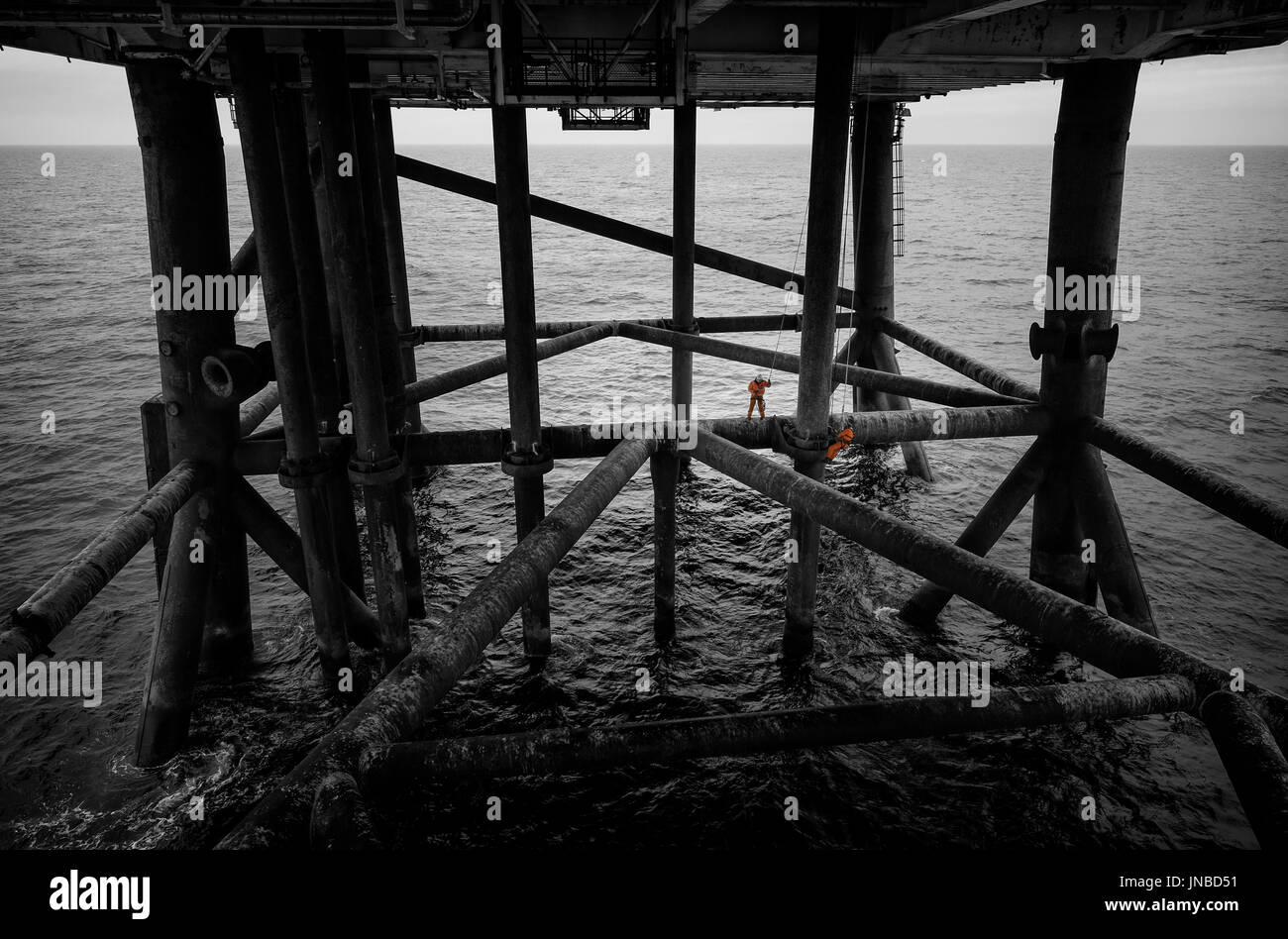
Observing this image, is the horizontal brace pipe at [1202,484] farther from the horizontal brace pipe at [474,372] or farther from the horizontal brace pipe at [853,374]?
the horizontal brace pipe at [474,372]

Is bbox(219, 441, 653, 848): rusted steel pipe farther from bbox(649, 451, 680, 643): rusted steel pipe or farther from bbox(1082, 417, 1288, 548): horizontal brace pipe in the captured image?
bbox(1082, 417, 1288, 548): horizontal brace pipe

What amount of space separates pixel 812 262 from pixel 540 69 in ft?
12.3

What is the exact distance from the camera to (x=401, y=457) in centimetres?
827

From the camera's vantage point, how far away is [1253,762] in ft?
12.9

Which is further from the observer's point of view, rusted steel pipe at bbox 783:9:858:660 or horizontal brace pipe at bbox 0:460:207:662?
rusted steel pipe at bbox 783:9:858:660

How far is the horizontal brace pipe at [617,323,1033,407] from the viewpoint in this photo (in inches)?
399

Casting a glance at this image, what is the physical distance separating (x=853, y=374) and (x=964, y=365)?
1.48 metres

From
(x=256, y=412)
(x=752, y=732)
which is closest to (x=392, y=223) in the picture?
(x=256, y=412)

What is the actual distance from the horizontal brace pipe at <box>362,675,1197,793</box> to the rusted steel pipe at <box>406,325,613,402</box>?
696 cm

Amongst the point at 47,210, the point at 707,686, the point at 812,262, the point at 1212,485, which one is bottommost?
the point at 707,686

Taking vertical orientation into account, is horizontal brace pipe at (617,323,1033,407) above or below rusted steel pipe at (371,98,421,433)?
below

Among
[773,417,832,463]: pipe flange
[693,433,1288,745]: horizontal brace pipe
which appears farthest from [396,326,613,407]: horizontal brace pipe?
[693,433,1288,745]: horizontal brace pipe
